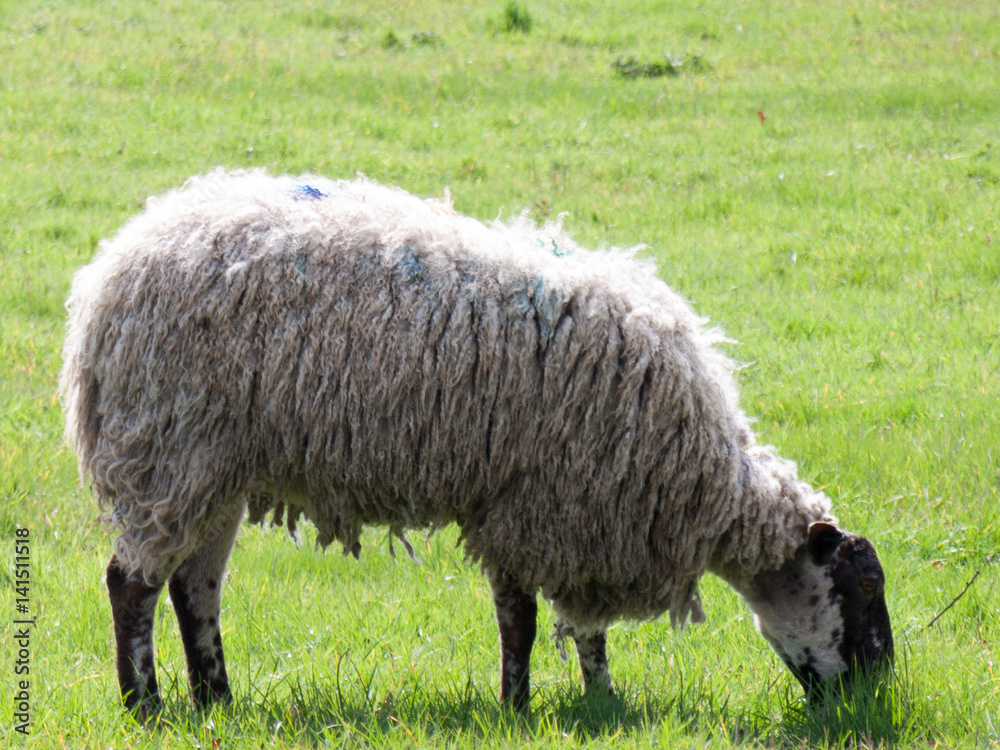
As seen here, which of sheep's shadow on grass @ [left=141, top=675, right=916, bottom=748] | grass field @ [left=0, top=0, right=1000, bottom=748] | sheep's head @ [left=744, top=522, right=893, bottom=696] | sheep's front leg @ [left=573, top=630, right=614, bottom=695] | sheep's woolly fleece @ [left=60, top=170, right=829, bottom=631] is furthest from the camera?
sheep's front leg @ [left=573, top=630, right=614, bottom=695]

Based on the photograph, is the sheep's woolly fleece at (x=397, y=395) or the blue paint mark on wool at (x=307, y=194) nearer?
the sheep's woolly fleece at (x=397, y=395)

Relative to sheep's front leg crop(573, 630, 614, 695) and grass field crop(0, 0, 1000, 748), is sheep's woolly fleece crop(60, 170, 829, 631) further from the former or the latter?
grass field crop(0, 0, 1000, 748)

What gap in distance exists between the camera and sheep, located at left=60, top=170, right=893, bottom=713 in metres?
3.70

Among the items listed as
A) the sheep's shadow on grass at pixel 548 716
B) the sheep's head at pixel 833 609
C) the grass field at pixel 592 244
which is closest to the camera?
the sheep's shadow on grass at pixel 548 716

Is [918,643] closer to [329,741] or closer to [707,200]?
[329,741]

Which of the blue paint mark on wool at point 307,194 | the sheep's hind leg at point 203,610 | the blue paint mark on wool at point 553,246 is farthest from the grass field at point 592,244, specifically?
the blue paint mark on wool at point 307,194

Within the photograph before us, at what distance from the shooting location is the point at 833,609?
4.03 metres

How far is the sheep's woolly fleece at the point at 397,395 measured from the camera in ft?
12.1

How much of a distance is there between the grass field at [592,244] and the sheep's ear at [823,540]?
51cm

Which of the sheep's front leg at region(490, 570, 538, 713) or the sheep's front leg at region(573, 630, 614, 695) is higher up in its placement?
the sheep's front leg at region(490, 570, 538, 713)

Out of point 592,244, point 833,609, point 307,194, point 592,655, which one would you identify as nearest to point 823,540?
point 833,609

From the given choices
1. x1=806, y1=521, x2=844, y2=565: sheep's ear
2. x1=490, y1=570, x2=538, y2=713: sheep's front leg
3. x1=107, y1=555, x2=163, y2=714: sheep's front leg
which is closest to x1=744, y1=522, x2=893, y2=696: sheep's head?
x1=806, y1=521, x2=844, y2=565: sheep's ear

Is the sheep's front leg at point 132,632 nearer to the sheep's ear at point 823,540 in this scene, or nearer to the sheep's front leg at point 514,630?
A: the sheep's front leg at point 514,630

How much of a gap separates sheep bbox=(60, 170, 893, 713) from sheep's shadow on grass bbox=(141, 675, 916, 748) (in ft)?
0.51
